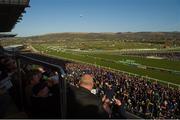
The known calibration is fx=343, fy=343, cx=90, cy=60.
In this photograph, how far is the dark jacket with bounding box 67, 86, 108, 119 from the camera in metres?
3.45

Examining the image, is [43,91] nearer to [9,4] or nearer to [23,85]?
[23,85]

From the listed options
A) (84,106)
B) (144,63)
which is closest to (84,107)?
(84,106)

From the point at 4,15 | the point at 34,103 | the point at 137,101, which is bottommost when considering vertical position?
the point at 137,101

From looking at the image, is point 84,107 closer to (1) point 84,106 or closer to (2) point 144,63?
(1) point 84,106

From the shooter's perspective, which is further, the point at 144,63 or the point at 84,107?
the point at 144,63

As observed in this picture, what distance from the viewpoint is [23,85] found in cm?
509

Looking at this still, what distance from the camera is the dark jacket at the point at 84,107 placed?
3.45 meters

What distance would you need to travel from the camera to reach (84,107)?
3502 mm

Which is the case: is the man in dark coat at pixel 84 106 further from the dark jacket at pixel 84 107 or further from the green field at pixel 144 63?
the green field at pixel 144 63

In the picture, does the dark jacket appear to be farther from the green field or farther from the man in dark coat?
the green field

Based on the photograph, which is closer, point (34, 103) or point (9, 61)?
point (34, 103)

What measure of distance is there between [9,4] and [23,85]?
11.4 metres

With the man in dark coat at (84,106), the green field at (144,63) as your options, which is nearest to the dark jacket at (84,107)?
the man in dark coat at (84,106)

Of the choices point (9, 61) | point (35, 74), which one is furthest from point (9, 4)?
point (35, 74)
